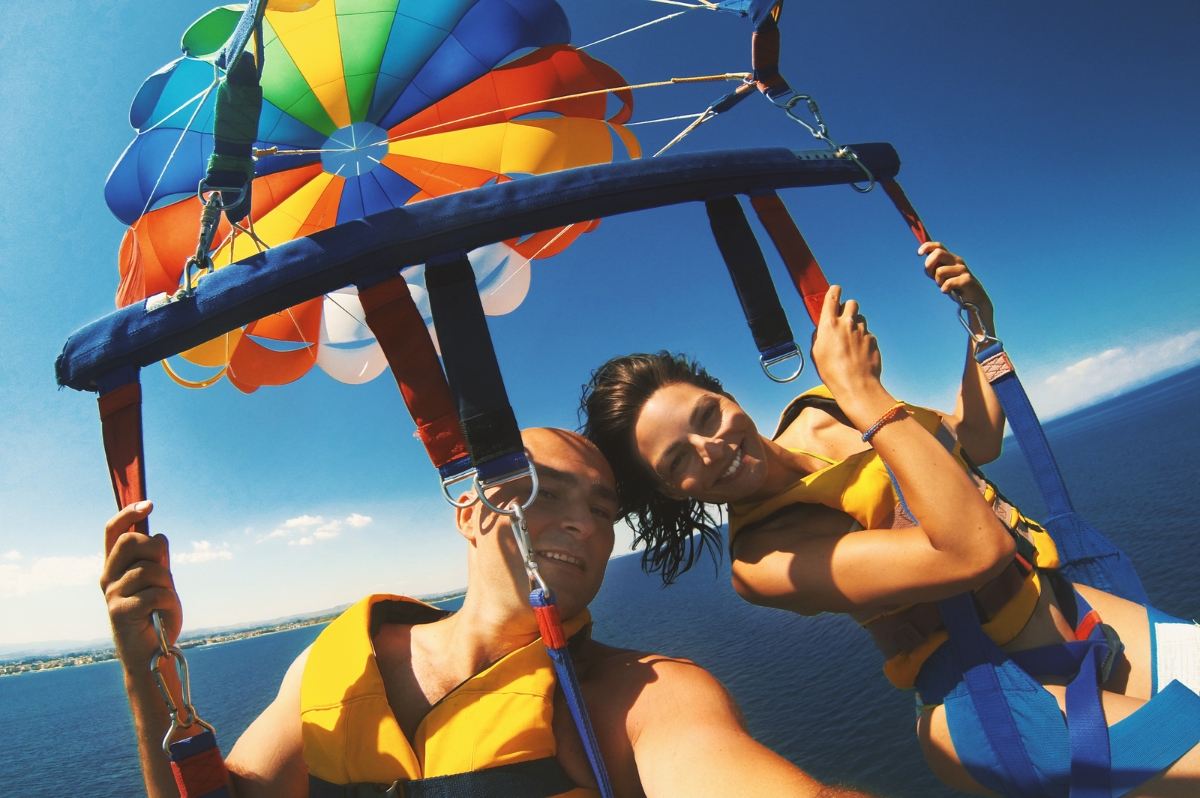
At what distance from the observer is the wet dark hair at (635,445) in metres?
2.51

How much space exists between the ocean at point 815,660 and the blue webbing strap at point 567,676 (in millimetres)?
4771

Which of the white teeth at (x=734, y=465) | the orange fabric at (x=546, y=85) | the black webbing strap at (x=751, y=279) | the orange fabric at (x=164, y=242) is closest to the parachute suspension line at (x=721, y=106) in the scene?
the black webbing strap at (x=751, y=279)

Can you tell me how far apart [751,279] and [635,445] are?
0.85m

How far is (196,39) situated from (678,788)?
5.89 metres

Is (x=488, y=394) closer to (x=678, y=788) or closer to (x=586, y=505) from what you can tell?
(x=586, y=505)

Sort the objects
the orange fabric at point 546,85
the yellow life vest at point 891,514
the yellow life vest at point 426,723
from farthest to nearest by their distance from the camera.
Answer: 1. the orange fabric at point 546,85
2. the yellow life vest at point 891,514
3. the yellow life vest at point 426,723

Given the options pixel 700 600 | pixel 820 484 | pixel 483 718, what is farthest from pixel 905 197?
pixel 700 600

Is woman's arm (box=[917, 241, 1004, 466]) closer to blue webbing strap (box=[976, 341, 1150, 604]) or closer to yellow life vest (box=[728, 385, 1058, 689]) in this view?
blue webbing strap (box=[976, 341, 1150, 604])

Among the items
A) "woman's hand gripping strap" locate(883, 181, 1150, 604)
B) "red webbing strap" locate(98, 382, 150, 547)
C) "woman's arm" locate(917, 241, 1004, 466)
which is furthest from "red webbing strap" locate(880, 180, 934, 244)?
"red webbing strap" locate(98, 382, 150, 547)

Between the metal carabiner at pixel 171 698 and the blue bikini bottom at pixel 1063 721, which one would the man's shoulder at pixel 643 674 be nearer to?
the blue bikini bottom at pixel 1063 721

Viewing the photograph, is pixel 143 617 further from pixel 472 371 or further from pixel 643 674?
pixel 643 674

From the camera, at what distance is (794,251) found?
2.20 m

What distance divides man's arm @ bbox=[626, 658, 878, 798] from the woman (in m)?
0.44

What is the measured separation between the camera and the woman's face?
2166 millimetres
